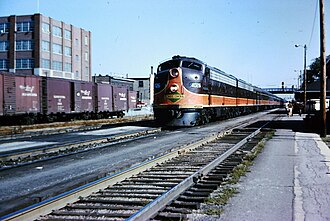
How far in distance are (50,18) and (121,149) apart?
197 feet

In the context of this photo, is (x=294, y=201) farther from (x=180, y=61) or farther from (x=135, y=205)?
(x=180, y=61)

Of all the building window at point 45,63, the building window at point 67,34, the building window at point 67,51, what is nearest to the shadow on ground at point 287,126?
the building window at point 45,63

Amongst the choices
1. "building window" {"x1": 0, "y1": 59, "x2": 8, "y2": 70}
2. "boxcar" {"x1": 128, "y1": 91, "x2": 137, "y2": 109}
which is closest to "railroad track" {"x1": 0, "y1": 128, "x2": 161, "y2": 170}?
"boxcar" {"x1": 128, "y1": 91, "x2": 137, "y2": 109}

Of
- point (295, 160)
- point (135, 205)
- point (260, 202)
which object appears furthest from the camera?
point (295, 160)

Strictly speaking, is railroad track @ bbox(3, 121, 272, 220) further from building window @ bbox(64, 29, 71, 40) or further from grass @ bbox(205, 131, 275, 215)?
building window @ bbox(64, 29, 71, 40)

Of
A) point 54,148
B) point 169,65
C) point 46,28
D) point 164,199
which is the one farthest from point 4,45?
point 164,199

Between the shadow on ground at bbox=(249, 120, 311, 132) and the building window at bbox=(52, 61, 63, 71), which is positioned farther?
the building window at bbox=(52, 61, 63, 71)

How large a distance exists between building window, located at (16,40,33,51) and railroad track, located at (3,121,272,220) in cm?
6068

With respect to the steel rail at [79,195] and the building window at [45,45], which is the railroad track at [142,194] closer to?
the steel rail at [79,195]

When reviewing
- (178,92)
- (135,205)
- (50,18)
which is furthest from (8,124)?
(50,18)

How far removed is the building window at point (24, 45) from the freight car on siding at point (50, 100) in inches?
1262

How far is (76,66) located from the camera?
7506 cm

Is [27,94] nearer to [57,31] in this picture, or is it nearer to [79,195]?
[79,195]

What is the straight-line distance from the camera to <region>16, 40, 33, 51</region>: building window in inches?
2594
